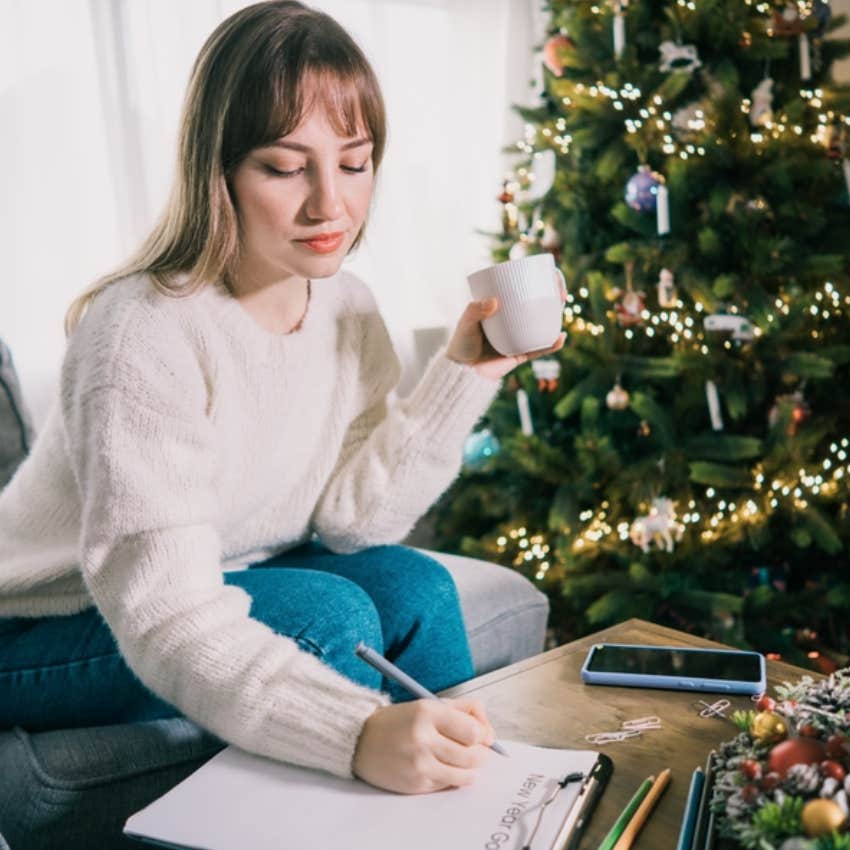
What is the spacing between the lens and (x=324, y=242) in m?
0.99

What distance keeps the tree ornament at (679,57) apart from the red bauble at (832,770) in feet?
5.07

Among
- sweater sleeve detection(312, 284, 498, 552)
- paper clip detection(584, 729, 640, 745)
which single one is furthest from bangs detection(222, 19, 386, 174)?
paper clip detection(584, 729, 640, 745)

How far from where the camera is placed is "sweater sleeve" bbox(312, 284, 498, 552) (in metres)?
1.20

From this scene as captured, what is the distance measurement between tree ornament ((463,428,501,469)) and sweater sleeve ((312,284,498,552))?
0.95 meters

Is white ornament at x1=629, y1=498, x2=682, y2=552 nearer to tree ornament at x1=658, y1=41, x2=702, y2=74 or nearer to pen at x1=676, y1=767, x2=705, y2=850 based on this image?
tree ornament at x1=658, y1=41, x2=702, y2=74

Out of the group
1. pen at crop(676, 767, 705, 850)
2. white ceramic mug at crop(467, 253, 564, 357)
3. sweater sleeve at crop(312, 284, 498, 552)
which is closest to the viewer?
pen at crop(676, 767, 705, 850)

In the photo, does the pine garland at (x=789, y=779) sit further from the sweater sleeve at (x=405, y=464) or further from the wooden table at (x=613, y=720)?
the sweater sleeve at (x=405, y=464)

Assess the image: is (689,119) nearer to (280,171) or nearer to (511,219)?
(511,219)

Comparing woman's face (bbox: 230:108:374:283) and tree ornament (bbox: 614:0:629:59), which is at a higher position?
Answer: tree ornament (bbox: 614:0:629:59)

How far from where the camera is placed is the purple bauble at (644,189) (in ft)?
6.17

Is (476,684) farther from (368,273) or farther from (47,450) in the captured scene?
(368,273)

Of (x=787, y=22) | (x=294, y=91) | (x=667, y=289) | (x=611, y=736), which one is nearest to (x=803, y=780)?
(x=611, y=736)

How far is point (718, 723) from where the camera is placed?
844 mm

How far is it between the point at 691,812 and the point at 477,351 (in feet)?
2.08
